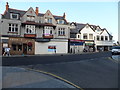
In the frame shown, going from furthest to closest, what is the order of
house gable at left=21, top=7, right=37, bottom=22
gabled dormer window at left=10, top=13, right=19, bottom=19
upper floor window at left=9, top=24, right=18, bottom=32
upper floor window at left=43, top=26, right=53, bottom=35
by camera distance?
1. upper floor window at left=43, top=26, right=53, bottom=35
2. house gable at left=21, top=7, right=37, bottom=22
3. gabled dormer window at left=10, top=13, right=19, bottom=19
4. upper floor window at left=9, top=24, right=18, bottom=32

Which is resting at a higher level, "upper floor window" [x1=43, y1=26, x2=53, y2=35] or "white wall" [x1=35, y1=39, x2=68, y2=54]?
"upper floor window" [x1=43, y1=26, x2=53, y2=35]

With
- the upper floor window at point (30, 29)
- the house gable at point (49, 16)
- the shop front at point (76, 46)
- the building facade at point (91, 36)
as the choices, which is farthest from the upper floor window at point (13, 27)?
the building facade at point (91, 36)

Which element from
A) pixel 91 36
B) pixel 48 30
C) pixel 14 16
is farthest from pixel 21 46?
pixel 91 36

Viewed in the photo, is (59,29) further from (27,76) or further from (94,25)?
(27,76)

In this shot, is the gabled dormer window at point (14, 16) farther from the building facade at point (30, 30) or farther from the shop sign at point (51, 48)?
the shop sign at point (51, 48)

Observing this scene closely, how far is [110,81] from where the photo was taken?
9.03 metres

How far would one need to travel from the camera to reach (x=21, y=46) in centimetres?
3388

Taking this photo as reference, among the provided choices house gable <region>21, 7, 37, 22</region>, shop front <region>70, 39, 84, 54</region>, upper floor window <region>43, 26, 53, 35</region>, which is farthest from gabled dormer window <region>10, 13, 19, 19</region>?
shop front <region>70, 39, 84, 54</region>

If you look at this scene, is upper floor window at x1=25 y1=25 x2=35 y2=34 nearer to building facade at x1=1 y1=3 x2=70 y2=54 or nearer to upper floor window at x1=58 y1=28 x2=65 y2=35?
building facade at x1=1 y1=3 x2=70 y2=54

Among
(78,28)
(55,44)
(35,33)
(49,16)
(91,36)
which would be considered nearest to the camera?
(35,33)

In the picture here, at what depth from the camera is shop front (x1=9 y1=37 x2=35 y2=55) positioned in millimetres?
32688

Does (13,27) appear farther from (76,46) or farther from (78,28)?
(78,28)

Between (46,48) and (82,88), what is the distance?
30493 mm

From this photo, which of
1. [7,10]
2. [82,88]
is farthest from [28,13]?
[82,88]
